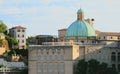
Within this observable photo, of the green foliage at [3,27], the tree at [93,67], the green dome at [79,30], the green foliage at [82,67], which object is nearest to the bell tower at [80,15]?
the green dome at [79,30]

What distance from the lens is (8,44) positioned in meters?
115

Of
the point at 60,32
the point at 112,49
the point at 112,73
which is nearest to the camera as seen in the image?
the point at 112,73

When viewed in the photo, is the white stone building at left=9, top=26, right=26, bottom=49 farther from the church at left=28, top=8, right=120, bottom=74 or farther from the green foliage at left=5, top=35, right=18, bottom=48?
the church at left=28, top=8, right=120, bottom=74

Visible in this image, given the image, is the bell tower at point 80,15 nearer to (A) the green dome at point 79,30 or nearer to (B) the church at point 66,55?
(A) the green dome at point 79,30

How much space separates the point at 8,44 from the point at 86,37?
2730cm

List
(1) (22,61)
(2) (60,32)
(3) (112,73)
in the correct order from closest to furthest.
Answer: (3) (112,73)
(1) (22,61)
(2) (60,32)

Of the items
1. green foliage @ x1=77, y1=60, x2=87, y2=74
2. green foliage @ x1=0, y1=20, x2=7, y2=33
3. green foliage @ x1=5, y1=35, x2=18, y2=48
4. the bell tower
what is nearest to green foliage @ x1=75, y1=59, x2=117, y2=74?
green foliage @ x1=77, y1=60, x2=87, y2=74

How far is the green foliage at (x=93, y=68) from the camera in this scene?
81188 millimetres

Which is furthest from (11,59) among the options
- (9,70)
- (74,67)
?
(74,67)

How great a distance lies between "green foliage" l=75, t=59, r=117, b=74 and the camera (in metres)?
81.2

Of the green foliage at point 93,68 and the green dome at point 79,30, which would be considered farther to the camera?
the green dome at point 79,30

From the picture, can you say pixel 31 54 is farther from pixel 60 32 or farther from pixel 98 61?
pixel 60 32

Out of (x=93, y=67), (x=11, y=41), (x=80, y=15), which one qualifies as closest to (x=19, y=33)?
(x=11, y=41)

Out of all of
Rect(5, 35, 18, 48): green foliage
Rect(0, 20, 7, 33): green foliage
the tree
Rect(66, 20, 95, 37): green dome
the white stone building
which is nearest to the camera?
the tree
